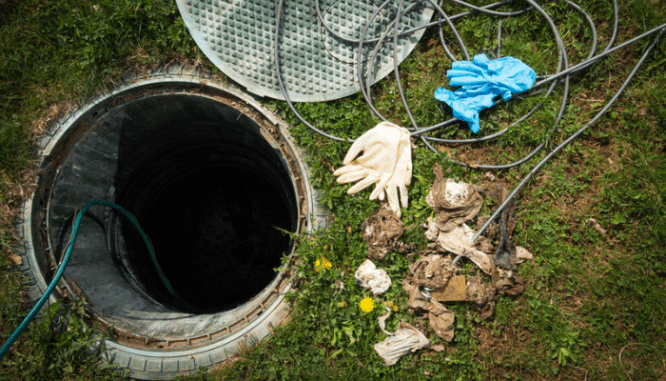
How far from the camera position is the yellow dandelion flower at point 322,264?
263 centimetres

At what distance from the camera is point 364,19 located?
2811 millimetres

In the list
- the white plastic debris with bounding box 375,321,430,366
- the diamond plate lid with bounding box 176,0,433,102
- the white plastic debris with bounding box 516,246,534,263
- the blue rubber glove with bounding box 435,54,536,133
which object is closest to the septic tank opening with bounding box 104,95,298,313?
the diamond plate lid with bounding box 176,0,433,102

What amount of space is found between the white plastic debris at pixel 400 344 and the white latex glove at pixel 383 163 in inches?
35.0

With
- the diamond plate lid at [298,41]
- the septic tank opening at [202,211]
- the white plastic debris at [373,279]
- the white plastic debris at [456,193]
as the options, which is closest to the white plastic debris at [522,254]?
the white plastic debris at [456,193]

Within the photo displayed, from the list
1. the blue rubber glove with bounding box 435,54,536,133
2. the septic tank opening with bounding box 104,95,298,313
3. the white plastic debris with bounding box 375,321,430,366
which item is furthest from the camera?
the septic tank opening with bounding box 104,95,298,313

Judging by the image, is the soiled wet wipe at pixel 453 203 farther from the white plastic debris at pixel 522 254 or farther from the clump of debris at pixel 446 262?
the white plastic debris at pixel 522 254

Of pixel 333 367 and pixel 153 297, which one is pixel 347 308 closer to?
pixel 333 367

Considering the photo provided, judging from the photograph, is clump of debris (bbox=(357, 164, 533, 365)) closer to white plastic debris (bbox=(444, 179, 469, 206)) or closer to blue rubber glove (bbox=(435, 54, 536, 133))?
white plastic debris (bbox=(444, 179, 469, 206))

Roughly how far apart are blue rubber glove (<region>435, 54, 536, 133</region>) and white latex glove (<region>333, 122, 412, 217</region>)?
469 mm

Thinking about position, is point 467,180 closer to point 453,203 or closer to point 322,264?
point 453,203

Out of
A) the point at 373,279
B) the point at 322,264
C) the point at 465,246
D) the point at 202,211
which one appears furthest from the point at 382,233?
the point at 202,211

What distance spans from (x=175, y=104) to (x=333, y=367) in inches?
101

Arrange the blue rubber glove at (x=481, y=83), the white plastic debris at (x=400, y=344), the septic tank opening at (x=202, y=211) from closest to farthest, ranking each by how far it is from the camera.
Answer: the white plastic debris at (x=400, y=344) < the blue rubber glove at (x=481, y=83) < the septic tank opening at (x=202, y=211)

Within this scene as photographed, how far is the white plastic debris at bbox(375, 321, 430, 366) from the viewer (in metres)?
2.58
